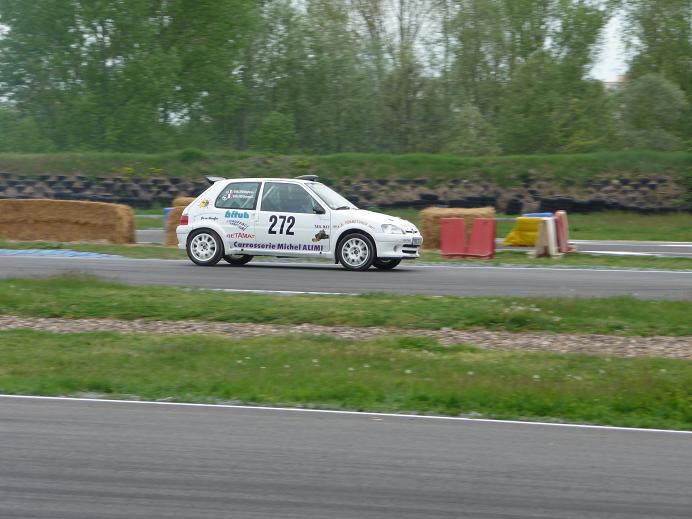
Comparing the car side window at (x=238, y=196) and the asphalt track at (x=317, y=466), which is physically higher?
the car side window at (x=238, y=196)

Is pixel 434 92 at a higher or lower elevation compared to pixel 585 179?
higher

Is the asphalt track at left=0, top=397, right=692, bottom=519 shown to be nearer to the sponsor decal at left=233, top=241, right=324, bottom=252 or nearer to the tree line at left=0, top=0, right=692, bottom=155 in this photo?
the sponsor decal at left=233, top=241, right=324, bottom=252

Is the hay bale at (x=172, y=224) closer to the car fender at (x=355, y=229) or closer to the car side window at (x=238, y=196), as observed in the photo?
the car side window at (x=238, y=196)

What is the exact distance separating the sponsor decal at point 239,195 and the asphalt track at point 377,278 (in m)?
1.25

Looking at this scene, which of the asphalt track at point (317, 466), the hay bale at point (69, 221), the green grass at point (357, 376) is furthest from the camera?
the hay bale at point (69, 221)

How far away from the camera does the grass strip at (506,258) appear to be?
794 inches

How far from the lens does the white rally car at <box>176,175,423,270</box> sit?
17.8m

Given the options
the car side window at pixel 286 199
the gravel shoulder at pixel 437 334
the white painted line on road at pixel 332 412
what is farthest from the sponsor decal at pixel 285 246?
the white painted line on road at pixel 332 412

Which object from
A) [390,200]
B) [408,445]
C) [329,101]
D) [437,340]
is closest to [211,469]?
[408,445]

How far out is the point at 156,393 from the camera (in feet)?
30.3

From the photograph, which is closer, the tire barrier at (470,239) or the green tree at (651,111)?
the tire barrier at (470,239)

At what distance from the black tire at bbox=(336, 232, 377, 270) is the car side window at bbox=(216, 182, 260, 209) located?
5.77ft

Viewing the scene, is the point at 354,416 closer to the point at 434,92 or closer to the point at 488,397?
the point at 488,397

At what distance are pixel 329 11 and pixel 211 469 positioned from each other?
4603cm
